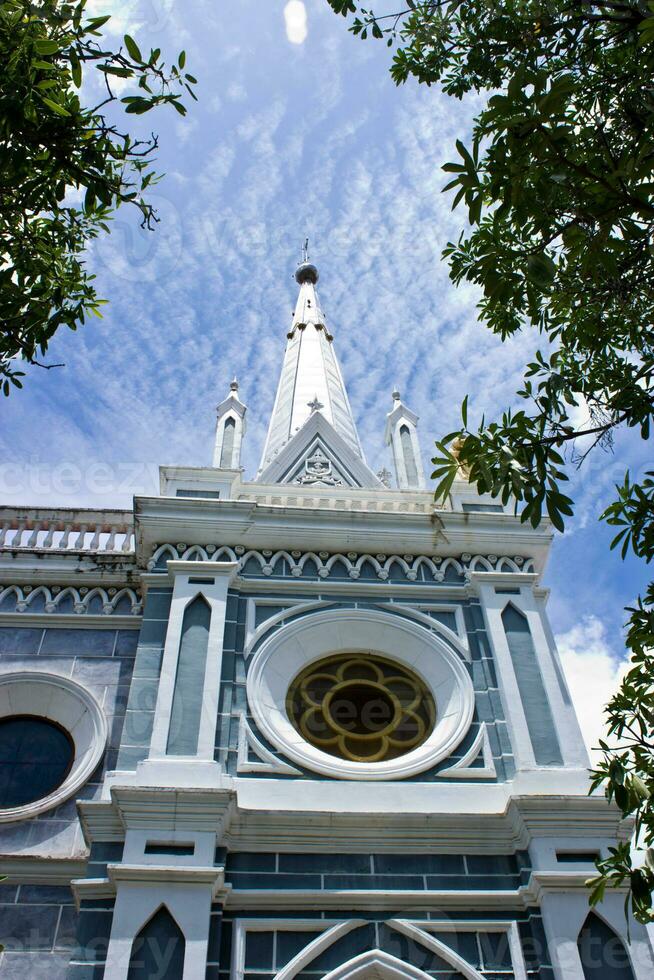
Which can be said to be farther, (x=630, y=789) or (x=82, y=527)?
(x=82, y=527)

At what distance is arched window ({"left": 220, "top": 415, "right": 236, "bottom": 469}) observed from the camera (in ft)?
49.4

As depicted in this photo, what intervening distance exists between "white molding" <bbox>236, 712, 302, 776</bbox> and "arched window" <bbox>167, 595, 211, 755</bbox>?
0.47m

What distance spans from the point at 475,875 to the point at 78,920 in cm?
358

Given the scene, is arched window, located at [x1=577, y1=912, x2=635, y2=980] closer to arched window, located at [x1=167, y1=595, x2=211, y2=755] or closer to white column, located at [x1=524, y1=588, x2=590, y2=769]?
white column, located at [x1=524, y1=588, x2=590, y2=769]

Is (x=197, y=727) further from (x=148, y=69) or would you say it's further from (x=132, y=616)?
(x=148, y=69)

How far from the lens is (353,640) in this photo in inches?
413

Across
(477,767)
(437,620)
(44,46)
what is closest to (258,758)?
(477,767)

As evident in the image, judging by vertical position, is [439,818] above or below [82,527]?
below

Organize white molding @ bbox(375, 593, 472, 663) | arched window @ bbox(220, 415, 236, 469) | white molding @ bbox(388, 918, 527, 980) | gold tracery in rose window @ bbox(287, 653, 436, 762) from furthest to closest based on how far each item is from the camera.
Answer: arched window @ bbox(220, 415, 236, 469) → white molding @ bbox(375, 593, 472, 663) → gold tracery in rose window @ bbox(287, 653, 436, 762) → white molding @ bbox(388, 918, 527, 980)

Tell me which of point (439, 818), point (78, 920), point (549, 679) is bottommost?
point (78, 920)

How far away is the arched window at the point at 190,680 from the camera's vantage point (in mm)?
8969

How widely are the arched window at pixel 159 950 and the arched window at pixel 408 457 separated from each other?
9.40m

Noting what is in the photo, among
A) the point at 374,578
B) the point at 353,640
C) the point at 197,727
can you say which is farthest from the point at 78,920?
the point at 374,578

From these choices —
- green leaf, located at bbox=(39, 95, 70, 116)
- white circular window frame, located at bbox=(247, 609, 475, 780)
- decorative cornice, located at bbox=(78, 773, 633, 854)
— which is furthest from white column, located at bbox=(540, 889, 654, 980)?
green leaf, located at bbox=(39, 95, 70, 116)
